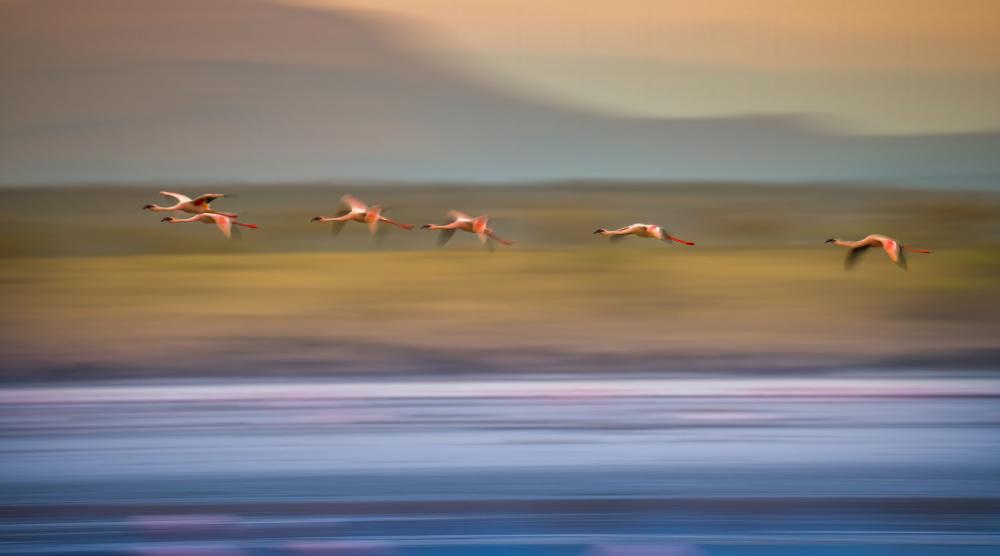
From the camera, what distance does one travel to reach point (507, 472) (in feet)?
15.4

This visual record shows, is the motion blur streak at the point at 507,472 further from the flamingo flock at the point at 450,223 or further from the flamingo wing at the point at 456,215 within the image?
the flamingo wing at the point at 456,215

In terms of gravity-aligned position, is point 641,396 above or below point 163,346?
below

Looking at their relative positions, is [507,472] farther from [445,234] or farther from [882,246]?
[882,246]

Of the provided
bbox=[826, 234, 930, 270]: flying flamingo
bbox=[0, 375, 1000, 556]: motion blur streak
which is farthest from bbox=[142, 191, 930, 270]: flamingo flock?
bbox=[0, 375, 1000, 556]: motion blur streak

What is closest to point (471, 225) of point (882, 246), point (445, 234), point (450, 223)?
point (450, 223)

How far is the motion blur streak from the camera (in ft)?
13.0

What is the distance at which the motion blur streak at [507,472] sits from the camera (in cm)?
396

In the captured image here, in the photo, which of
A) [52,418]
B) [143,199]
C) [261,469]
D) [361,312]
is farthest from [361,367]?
[143,199]

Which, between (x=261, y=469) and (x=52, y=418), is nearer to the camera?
(x=261, y=469)

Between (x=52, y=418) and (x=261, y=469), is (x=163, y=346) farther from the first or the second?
(x=261, y=469)

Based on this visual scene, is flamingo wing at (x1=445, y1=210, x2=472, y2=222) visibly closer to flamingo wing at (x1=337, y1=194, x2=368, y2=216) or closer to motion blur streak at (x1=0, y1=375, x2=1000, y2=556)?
flamingo wing at (x1=337, y1=194, x2=368, y2=216)

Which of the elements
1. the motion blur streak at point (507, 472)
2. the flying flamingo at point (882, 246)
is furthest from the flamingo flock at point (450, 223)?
the motion blur streak at point (507, 472)

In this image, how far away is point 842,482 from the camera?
180 inches

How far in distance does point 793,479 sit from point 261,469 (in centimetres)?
277
